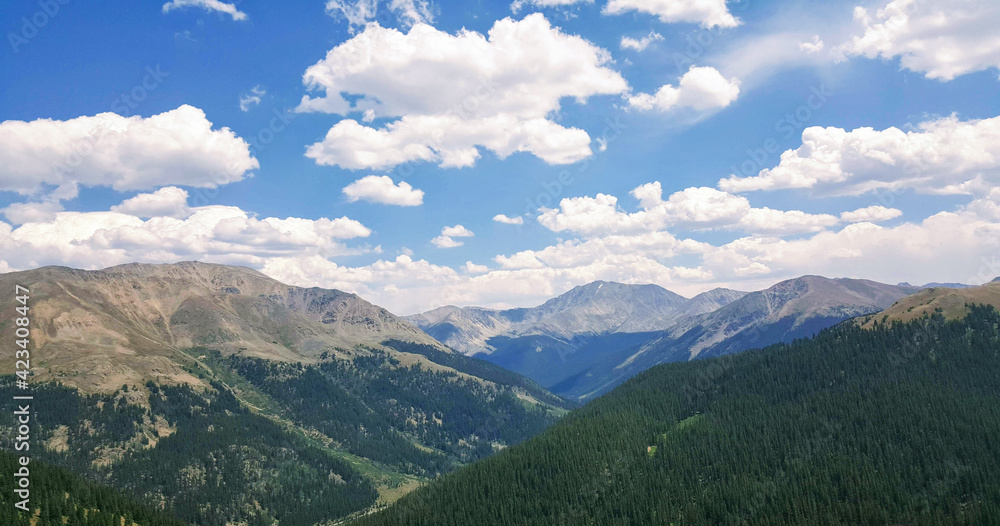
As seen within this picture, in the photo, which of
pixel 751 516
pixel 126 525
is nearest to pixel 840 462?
pixel 751 516

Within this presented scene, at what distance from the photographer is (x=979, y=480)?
559 ft

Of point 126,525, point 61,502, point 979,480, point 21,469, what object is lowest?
point 979,480

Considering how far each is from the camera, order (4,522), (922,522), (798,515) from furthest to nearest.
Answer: (798,515) < (922,522) < (4,522)

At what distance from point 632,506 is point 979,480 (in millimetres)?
106262

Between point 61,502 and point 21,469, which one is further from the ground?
point 21,469

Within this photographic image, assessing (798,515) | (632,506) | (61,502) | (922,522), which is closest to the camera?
(61,502)

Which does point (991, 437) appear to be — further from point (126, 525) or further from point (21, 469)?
point (21, 469)

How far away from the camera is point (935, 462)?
181 metres

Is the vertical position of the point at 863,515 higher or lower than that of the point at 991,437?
lower

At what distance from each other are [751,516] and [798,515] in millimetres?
13712

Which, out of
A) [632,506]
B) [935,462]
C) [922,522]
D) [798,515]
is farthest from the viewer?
[632,506]

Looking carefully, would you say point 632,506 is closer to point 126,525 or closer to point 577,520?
point 577,520

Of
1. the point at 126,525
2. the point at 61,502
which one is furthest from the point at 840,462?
the point at 61,502

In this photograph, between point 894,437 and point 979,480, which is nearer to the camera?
point 979,480
